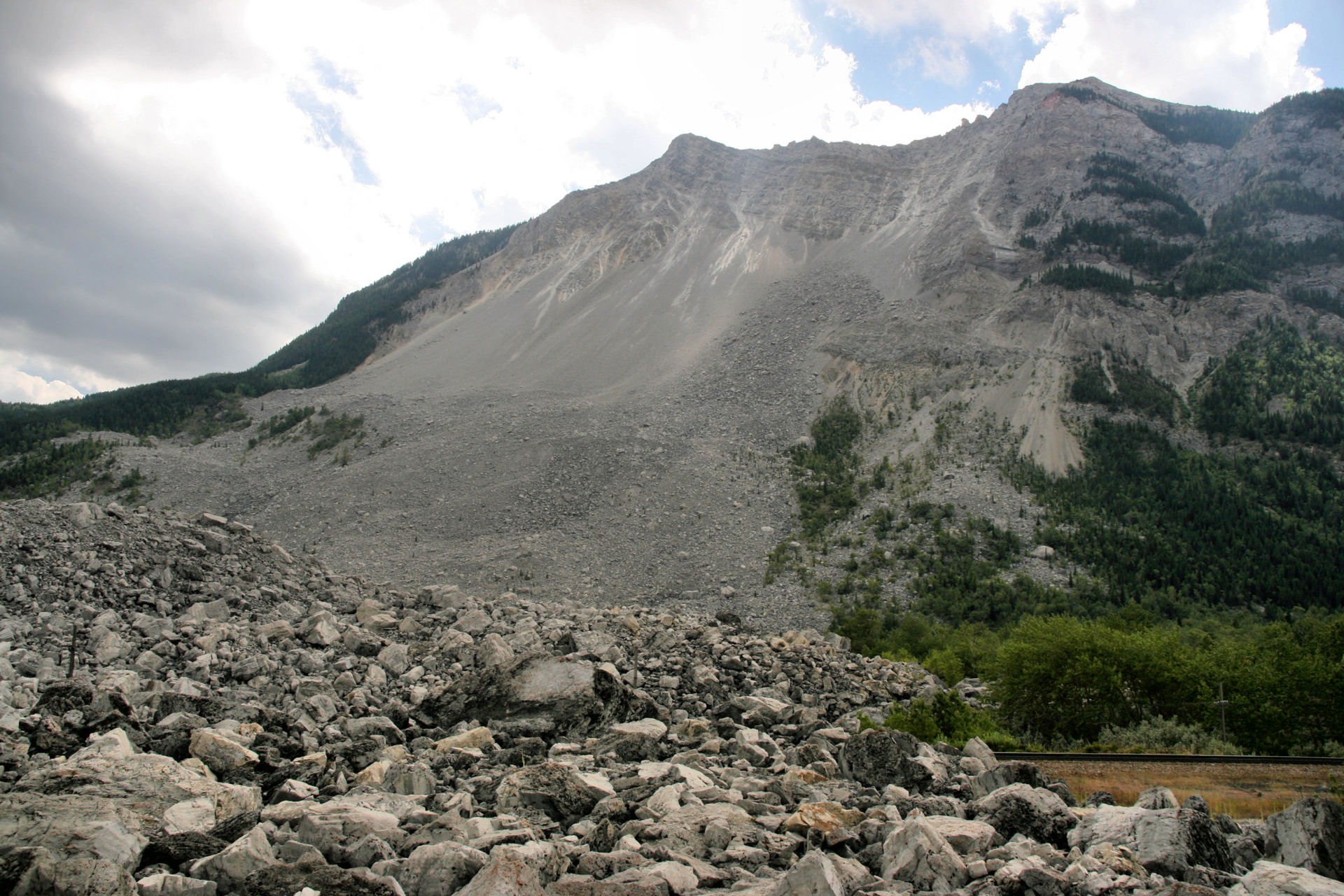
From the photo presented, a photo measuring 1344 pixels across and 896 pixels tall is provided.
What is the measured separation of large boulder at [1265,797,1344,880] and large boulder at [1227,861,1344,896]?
717mm

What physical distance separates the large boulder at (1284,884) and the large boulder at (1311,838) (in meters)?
0.72

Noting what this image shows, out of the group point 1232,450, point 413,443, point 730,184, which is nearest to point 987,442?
point 1232,450

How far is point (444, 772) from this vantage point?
6.55m

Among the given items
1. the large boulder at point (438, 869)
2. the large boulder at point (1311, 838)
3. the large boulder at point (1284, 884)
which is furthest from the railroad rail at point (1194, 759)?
the large boulder at point (438, 869)

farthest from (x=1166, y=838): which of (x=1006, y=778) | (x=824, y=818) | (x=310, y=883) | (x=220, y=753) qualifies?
(x=220, y=753)

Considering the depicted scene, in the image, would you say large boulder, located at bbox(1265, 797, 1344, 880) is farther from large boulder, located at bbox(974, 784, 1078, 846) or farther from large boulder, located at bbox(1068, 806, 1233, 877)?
large boulder, located at bbox(974, 784, 1078, 846)

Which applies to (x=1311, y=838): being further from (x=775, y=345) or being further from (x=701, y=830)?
(x=775, y=345)

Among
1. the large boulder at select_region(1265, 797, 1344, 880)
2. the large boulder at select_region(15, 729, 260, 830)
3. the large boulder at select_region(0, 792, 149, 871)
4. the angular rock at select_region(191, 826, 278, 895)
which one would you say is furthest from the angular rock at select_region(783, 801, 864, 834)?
the large boulder at select_region(0, 792, 149, 871)

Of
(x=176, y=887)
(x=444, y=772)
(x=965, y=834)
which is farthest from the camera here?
(x=444, y=772)

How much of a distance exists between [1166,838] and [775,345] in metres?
54.4

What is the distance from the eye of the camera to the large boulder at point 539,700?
8508mm

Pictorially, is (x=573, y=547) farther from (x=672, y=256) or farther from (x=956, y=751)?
(x=672, y=256)

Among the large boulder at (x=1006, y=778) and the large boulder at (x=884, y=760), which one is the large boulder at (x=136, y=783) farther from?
the large boulder at (x=1006, y=778)

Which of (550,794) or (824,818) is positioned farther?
(550,794)
